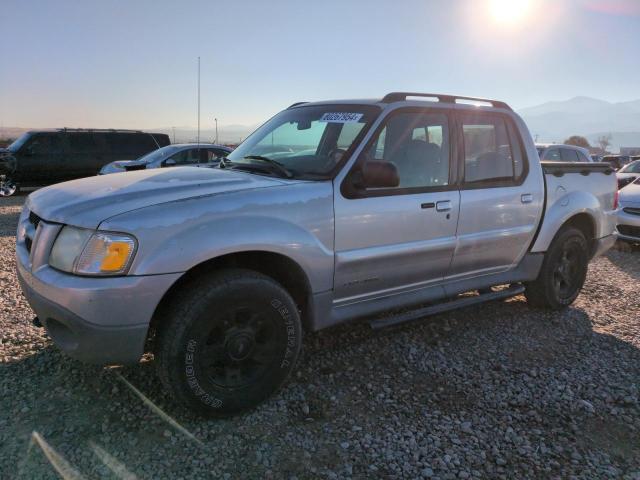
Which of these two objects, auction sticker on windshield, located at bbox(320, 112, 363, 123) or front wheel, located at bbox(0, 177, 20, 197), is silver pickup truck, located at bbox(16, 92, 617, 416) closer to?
auction sticker on windshield, located at bbox(320, 112, 363, 123)

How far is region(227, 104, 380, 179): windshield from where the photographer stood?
333 cm

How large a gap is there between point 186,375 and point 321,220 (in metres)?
1.19

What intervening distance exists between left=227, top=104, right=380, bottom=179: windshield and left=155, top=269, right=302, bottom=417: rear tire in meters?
0.90

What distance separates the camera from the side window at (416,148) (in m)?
3.51

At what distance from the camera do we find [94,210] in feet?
8.41

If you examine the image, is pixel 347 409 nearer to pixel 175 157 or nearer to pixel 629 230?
pixel 629 230

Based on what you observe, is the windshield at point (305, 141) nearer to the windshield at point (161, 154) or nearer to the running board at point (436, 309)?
the running board at point (436, 309)

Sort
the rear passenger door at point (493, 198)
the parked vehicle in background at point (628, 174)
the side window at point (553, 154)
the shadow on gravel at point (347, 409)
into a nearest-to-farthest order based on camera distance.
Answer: the shadow on gravel at point (347, 409) < the rear passenger door at point (493, 198) < the side window at point (553, 154) < the parked vehicle in background at point (628, 174)

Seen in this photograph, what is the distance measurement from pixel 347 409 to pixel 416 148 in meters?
1.95

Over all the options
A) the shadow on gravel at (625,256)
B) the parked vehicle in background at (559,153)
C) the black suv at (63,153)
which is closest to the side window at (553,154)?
the parked vehicle in background at (559,153)

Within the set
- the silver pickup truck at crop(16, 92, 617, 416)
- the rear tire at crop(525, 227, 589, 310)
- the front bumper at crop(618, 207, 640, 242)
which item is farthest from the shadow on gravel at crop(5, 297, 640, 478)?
the front bumper at crop(618, 207, 640, 242)

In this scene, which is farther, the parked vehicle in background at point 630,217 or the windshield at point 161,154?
the windshield at point 161,154

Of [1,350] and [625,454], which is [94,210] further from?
[625,454]

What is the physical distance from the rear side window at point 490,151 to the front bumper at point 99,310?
2.56 meters
